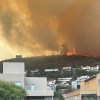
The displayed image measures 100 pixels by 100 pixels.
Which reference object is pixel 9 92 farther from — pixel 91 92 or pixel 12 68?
pixel 91 92

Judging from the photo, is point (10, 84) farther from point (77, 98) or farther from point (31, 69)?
point (31, 69)

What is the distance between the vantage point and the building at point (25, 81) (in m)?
65.4

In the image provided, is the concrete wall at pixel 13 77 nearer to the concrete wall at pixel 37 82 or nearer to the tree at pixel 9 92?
the concrete wall at pixel 37 82

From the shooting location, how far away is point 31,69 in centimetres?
19562

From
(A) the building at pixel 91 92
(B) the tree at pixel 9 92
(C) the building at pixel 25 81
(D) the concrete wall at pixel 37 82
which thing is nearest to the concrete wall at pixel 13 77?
(C) the building at pixel 25 81

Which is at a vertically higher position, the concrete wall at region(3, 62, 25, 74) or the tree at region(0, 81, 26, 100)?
the concrete wall at region(3, 62, 25, 74)

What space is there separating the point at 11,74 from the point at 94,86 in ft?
64.2

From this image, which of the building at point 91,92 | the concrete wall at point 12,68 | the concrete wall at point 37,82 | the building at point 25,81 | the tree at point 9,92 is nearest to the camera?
the tree at point 9,92

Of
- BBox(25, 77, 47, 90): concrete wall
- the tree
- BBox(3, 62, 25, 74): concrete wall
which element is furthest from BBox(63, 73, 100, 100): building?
the tree

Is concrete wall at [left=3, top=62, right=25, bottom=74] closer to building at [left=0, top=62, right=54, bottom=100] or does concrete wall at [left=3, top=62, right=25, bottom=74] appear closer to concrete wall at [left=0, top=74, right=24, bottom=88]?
building at [left=0, top=62, right=54, bottom=100]

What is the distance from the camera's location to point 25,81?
224 ft

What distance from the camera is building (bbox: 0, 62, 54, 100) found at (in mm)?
65375

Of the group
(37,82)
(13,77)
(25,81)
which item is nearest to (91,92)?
(37,82)

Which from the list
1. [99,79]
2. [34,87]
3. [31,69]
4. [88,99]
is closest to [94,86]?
[99,79]
